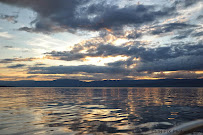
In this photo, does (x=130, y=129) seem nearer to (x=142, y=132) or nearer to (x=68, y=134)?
(x=142, y=132)

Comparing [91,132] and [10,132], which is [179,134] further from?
[10,132]

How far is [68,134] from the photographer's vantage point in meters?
14.4

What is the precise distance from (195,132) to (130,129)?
5745 mm

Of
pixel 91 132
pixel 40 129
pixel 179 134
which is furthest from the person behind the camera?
pixel 40 129

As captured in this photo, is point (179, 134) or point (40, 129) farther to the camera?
point (40, 129)

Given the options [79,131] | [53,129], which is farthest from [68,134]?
[53,129]

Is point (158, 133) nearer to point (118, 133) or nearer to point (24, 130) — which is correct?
point (118, 133)

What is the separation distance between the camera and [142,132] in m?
15.1

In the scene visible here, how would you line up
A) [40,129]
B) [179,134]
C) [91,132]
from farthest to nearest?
[40,129], [91,132], [179,134]

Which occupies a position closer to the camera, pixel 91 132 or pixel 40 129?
pixel 91 132

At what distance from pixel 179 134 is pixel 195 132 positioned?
1841mm

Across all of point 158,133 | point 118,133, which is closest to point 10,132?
point 118,133

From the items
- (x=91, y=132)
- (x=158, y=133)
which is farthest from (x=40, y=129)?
(x=158, y=133)

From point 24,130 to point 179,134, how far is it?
1402 centimetres
